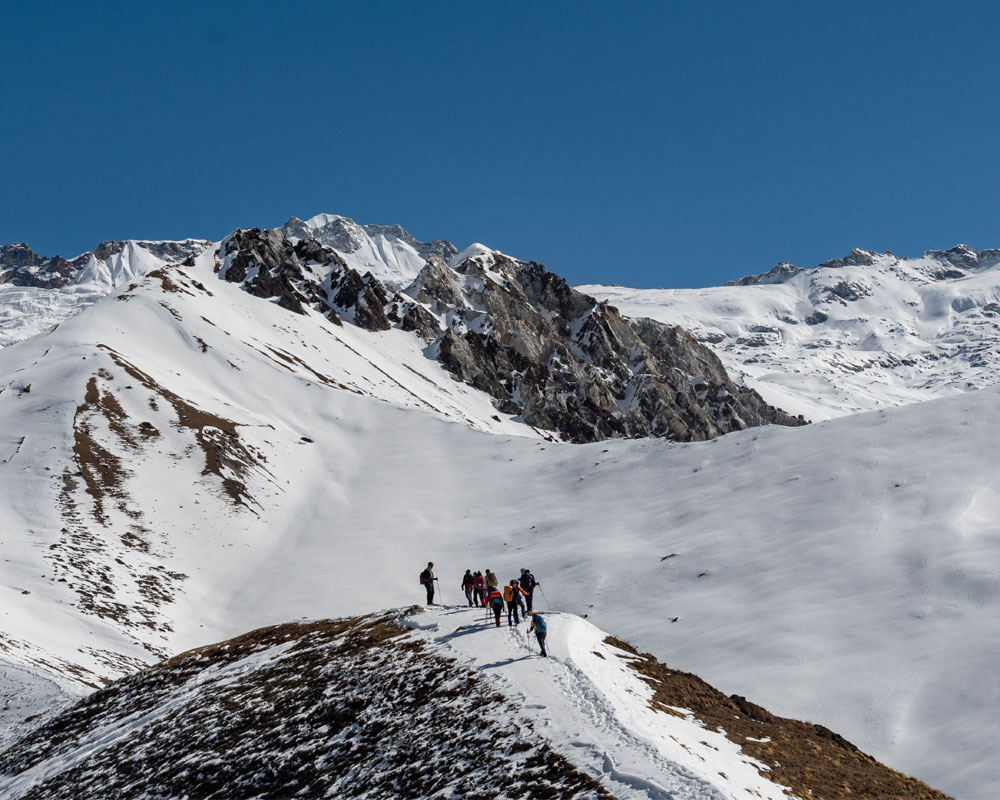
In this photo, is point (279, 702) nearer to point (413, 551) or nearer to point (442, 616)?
point (442, 616)

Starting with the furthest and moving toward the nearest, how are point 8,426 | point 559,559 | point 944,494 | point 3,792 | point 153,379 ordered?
point 153,379 < point 8,426 < point 559,559 < point 944,494 < point 3,792

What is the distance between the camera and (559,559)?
56094mm

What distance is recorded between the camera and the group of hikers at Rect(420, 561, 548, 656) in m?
23.7

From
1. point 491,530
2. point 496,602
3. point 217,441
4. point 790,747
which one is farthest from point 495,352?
point 790,747

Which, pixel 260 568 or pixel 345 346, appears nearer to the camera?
pixel 260 568

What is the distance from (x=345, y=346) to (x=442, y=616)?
121248mm

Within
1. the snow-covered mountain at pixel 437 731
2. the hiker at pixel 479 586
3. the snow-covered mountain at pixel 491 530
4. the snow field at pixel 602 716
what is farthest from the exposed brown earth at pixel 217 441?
the snow field at pixel 602 716

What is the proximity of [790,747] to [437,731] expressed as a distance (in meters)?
8.43

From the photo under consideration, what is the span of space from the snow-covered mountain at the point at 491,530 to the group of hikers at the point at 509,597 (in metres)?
1.51

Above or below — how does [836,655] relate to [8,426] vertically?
below

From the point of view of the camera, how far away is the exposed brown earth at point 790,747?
18078 millimetres

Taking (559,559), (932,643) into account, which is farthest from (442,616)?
(559,559)

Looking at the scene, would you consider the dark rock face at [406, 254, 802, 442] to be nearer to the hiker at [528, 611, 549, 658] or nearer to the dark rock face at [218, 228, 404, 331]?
the dark rock face at [218, 228, 404, 331]

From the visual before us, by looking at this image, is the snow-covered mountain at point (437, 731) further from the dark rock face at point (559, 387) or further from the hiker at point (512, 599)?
the dark rock face at point (559, 387)
